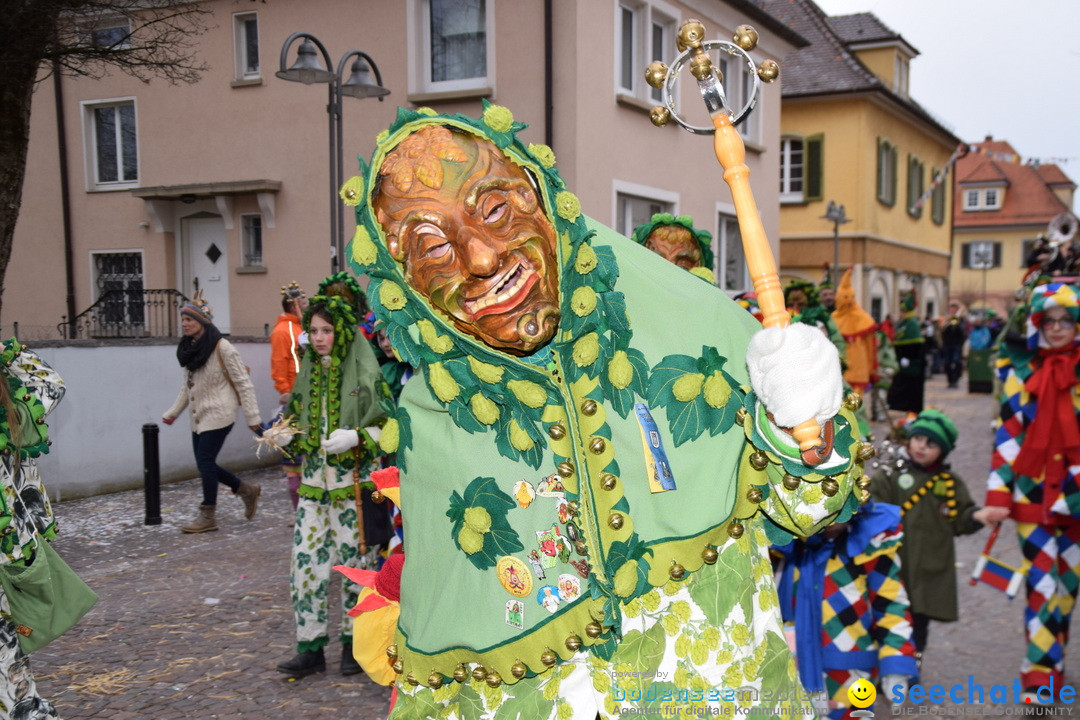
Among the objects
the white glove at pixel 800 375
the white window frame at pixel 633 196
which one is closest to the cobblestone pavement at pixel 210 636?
the white glove at pixel 800 375

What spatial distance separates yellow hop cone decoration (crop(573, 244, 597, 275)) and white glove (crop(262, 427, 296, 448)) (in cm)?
340

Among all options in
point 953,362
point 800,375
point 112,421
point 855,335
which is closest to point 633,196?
point 855,335

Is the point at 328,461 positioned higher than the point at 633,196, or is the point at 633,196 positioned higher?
the point at 633,196

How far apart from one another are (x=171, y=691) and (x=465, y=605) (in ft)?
10.8

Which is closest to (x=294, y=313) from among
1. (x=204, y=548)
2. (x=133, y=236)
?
(x=204, y=548)

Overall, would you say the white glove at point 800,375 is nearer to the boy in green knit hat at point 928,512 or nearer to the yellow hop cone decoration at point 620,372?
the yellow hop cone decoration at point 620,372

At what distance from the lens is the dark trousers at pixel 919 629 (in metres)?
4.44

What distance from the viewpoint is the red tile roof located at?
163 ft

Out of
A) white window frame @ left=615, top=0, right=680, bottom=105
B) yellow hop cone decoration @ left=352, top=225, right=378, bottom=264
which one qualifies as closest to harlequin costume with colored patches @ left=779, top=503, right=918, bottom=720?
yellow hop cone decoration @ left=352, top=225, right=378, bottom=264

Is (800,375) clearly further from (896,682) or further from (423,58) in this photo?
(423,58)

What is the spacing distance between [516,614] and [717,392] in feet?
2.26

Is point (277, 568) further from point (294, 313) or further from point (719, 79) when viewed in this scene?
point (719, 79)

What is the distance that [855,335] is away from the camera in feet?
38.9

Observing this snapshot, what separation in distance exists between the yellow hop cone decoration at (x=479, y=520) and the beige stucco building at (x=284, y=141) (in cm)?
1052
